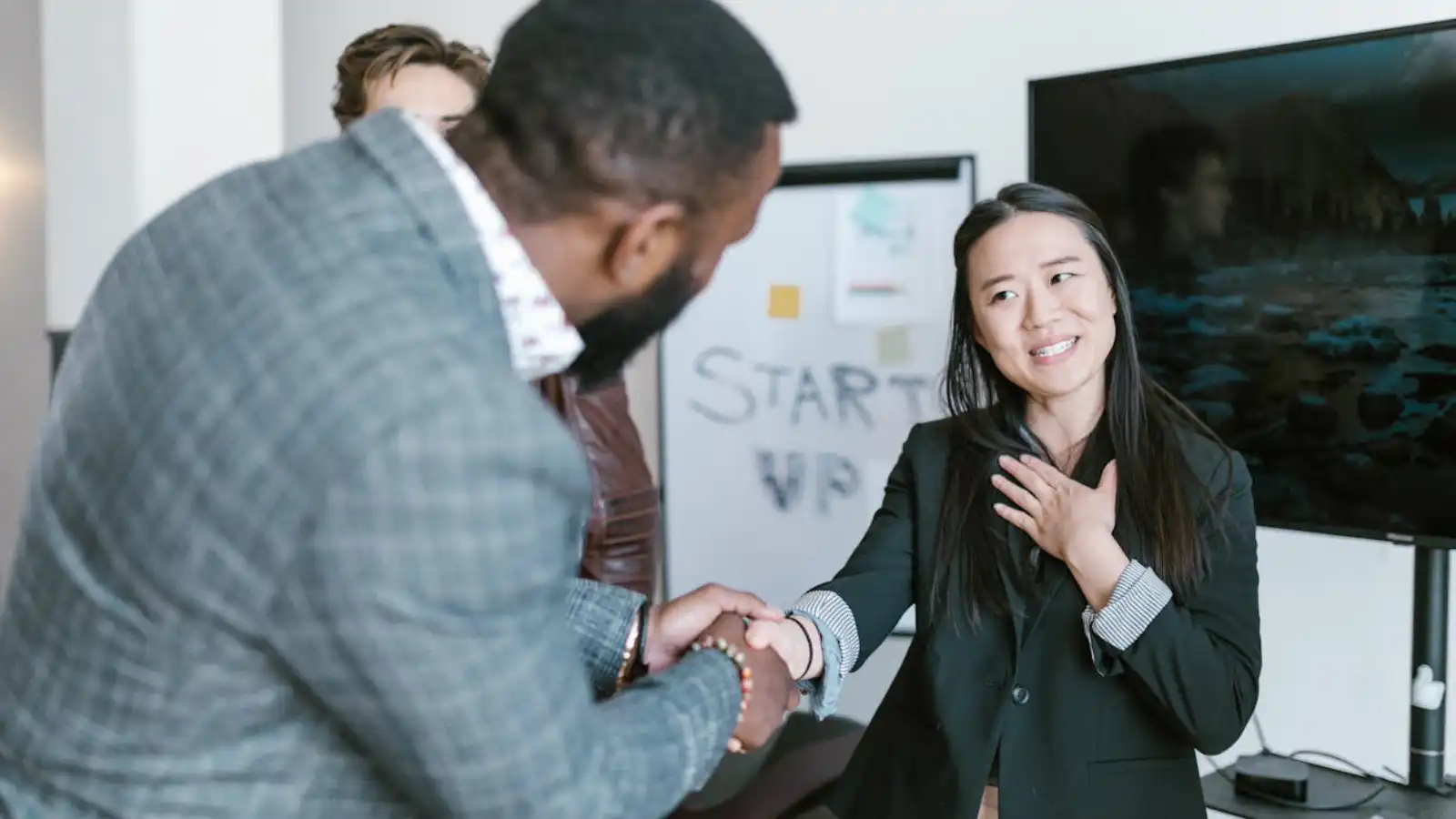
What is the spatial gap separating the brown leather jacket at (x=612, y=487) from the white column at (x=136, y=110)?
1.19m

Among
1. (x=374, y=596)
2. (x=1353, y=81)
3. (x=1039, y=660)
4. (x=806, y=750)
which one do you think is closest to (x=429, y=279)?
(x=374, y=596)

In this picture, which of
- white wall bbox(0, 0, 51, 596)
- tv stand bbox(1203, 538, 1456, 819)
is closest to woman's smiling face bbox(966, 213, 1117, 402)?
tv stand bbox(1203, 538, 1456, 819)

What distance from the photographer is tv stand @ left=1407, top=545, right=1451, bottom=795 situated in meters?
1.90

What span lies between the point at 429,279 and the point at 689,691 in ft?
1.31

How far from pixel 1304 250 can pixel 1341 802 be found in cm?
80

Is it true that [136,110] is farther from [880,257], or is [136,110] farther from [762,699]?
[762,699]

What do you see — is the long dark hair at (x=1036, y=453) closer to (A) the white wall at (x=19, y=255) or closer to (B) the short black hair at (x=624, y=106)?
(B) the short black hair at (x=624, y=106)

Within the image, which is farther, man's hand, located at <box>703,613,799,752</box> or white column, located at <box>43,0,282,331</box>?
white column, located at <box>43,0,282,331</box>

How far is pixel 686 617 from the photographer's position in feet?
4.94

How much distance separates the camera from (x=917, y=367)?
8.98 feet

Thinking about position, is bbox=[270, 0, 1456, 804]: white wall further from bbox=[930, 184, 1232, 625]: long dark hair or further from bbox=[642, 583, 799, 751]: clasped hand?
bbox=[642, 583, 799, 751]: clasped hand

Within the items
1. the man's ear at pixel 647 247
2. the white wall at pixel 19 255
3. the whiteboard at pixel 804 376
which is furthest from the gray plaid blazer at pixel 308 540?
the white wall at pixel 19 255

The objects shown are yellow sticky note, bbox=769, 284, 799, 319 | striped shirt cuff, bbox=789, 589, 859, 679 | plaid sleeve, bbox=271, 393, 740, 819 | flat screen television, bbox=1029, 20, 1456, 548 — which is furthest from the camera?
yellow sticky note, bbox=769, 284, 799, 319

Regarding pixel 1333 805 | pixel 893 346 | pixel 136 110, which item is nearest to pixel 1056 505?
pixel 1333 805
